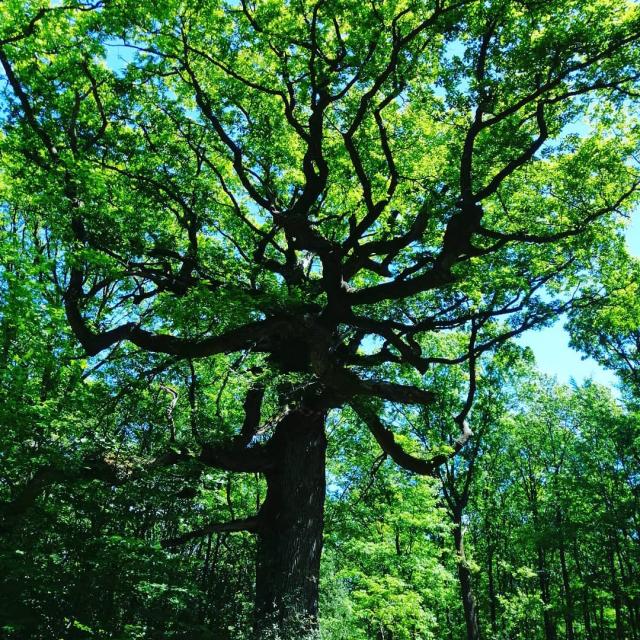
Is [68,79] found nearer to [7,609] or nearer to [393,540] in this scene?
[7,609]

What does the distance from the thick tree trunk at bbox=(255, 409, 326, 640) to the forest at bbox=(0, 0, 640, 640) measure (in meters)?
0.04

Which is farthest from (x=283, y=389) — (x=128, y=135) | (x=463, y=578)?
(x=463, y=578)

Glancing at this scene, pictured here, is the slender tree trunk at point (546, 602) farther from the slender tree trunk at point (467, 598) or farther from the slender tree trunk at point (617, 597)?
the slender tree trunk at point (467, 598)

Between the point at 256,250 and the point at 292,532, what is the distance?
5429 mm

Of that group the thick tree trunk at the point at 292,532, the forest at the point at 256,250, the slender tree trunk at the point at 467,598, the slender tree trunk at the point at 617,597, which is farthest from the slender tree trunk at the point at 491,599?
the thick tree trunk at the point at 292,532

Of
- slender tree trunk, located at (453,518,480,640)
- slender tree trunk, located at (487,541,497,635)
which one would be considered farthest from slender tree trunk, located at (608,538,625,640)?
slender tree trunk, located at (453,518,480,640)

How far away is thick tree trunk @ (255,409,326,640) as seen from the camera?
719cm

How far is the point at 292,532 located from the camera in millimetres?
8078

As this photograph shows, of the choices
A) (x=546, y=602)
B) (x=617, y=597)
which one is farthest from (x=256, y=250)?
(x=617, y=597)

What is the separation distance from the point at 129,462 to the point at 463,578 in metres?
15.0

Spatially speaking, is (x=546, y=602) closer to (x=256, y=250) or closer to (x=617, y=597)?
(x=617, y=597)

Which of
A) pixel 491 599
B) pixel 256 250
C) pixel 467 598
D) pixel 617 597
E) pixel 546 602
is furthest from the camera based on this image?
pixel 491 599

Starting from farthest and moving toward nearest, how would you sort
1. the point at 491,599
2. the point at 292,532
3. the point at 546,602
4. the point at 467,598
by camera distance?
the point at 491,599 → the point at 546,602 → the point at 467,598 → the point at 292,532

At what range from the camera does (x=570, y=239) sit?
972 centimetres
